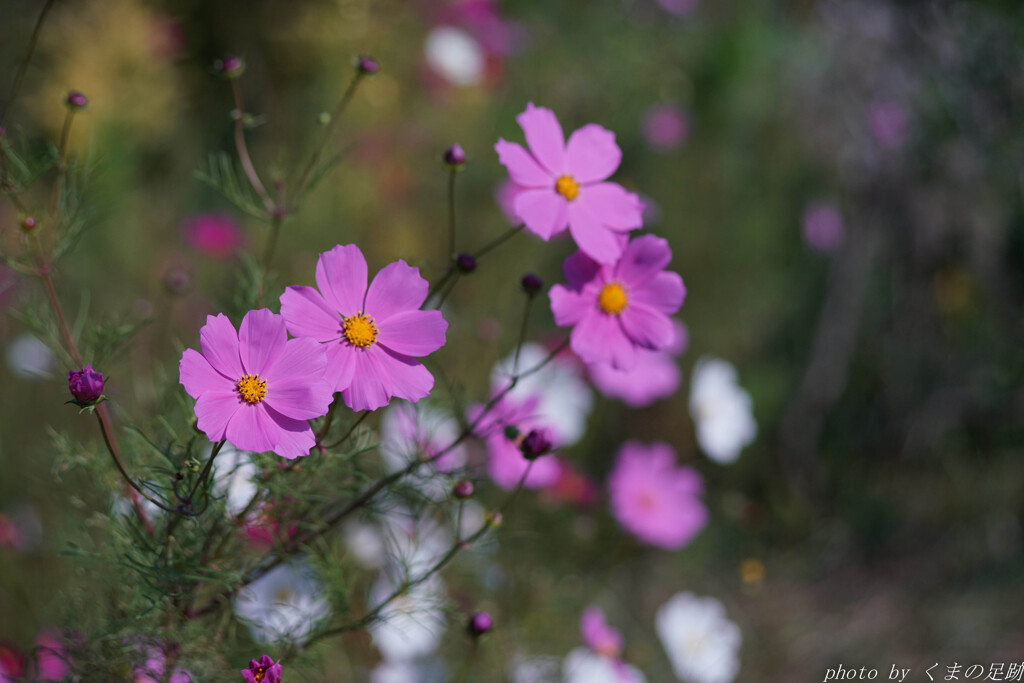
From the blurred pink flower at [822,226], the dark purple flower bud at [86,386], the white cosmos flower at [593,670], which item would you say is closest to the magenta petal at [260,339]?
the dark purple flower bud at [86,386]

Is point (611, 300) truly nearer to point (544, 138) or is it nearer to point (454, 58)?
point (544, 138)

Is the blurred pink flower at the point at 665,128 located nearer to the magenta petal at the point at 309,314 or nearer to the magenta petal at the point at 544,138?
the magenta petal at the point at 544,138

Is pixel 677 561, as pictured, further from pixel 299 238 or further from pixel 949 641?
pixel 299 238

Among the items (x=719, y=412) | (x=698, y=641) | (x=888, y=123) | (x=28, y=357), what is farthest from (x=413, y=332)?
(x=888, y=123)

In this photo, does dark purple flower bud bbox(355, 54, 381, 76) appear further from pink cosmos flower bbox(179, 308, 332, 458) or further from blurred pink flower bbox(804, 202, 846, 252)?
blurred pink flower bbox(804, 202, 846, 252)

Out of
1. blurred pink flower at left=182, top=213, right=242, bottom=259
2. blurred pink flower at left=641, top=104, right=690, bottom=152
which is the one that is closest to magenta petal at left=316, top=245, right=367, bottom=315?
blurred pink flower at left=182, top=213, right=242, bottom=259
